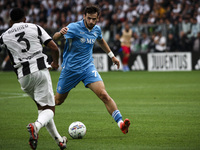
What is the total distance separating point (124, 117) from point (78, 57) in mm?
2245

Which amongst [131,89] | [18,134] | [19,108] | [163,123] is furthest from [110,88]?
[18,134]

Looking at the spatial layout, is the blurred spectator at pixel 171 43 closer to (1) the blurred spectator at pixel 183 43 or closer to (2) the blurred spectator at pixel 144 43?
(1) the blurred spectator at pixel 183 43

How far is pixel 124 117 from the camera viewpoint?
941 centimetres

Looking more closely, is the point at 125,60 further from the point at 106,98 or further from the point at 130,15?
the point at 106,98

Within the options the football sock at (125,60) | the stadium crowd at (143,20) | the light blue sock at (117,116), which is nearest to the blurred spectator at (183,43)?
the stadium crowd at (143,20)

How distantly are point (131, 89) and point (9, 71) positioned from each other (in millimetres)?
13500

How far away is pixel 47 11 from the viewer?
3022 cm

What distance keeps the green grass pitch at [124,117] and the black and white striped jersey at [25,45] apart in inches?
51.1

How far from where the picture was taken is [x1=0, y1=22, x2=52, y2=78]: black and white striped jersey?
5.85m

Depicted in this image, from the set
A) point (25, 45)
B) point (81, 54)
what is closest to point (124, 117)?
point (81, 54)

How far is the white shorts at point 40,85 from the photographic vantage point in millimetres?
5895

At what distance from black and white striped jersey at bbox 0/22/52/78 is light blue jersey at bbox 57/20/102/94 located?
1.79 meters

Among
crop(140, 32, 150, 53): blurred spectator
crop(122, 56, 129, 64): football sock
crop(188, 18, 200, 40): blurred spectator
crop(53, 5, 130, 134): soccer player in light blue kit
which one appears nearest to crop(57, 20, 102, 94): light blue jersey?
crop(53, 5, 130, 134): soccer player in light blue kit

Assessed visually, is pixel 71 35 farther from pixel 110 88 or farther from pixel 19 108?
pixel 110 88
